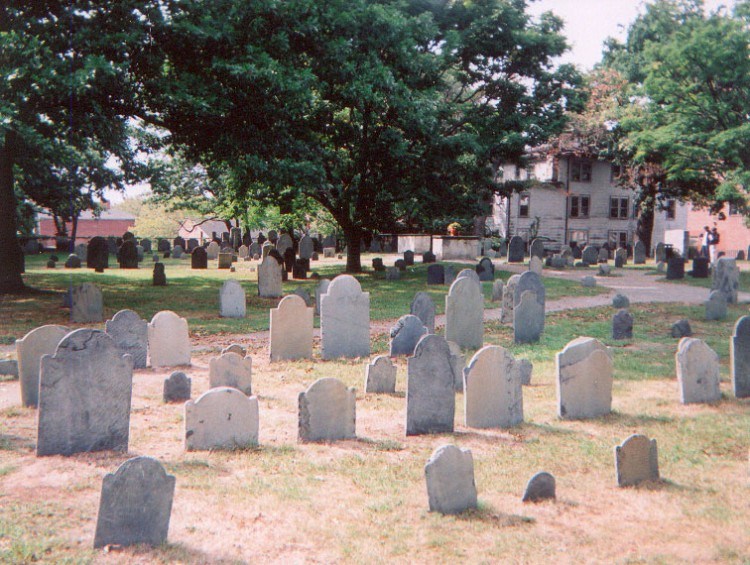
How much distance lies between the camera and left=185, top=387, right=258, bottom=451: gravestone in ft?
20.5

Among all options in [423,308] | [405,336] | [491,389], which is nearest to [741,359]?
[491,389]

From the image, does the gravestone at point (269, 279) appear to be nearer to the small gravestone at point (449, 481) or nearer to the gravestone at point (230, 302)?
the gravestone at point (230, 302)

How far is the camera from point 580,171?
160 feet

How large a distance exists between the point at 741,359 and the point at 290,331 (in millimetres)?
6279

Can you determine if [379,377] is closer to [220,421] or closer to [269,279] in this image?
[220,421]

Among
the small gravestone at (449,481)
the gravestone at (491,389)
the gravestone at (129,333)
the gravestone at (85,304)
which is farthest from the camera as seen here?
the gravestone at (85,304)

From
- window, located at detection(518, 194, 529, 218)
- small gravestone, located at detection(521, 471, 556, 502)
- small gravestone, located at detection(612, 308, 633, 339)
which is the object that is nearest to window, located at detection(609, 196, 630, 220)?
window, located at detection(518, 194, 529, 218)

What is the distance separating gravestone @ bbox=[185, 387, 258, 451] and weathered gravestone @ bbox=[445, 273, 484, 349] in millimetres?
5713

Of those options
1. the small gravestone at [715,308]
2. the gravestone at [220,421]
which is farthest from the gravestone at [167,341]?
the small gravestone at [715,308]

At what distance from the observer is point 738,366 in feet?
27.8

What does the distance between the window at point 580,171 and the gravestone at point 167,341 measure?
140ft

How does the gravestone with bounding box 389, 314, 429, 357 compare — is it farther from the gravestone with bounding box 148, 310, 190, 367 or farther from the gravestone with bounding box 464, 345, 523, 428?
the gravestone with bounding box 464, 345, 523, 428

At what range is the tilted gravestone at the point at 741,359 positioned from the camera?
8438 millimetres

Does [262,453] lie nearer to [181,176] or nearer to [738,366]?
[738,366]
